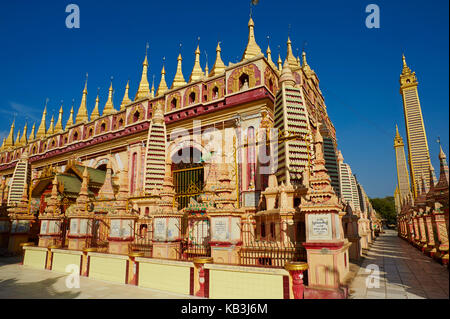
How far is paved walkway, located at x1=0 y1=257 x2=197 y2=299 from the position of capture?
795cm

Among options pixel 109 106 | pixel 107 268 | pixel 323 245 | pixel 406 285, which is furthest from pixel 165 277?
pixel 109 106

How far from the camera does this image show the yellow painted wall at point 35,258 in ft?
43.4

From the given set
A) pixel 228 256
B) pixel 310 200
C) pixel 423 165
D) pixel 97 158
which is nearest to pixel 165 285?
pixel 228 256

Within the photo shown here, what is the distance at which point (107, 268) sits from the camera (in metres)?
10.1

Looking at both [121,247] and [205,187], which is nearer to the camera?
Result: [121,247]

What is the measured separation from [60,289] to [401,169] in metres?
56.9

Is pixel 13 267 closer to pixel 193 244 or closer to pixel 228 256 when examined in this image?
pixel 193 244

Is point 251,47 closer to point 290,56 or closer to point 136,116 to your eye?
point 290,56

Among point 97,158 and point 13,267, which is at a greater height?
point 97,158

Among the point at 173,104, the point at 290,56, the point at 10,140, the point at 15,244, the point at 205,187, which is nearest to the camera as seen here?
the point at 205,187

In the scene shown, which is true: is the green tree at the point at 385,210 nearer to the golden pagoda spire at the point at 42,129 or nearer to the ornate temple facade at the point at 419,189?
the ornate temple facade at the point at 419,189

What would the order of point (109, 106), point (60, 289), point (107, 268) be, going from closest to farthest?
point (60, 289) < point (107, 268) < point (109, 106)
